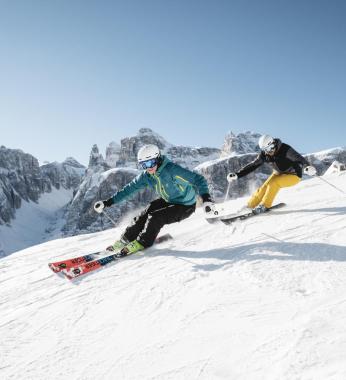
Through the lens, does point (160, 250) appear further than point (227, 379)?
Yes

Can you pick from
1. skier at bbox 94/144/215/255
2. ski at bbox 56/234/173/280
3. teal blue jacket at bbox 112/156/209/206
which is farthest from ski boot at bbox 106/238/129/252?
teal blue jacket at bbox 112/156/209/206

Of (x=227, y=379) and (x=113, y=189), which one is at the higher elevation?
(x=227, y=379)

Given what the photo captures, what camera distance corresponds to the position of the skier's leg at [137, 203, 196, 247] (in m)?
7.03

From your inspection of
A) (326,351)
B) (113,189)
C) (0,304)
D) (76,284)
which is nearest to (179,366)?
(326,351)

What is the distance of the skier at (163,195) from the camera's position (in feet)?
23.3

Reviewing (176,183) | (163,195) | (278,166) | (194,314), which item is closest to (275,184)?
(278,166)

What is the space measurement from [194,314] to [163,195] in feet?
12.2

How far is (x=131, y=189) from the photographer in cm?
800

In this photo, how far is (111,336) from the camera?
3.88 meters

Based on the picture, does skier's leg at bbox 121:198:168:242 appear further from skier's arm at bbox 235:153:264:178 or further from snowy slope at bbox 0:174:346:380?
skier's arm at bbox 235:153:264:178

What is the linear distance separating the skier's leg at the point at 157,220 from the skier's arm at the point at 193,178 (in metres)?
0.51

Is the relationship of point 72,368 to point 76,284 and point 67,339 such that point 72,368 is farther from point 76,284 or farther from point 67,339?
point 76,284

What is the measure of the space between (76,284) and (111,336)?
1.87 meters

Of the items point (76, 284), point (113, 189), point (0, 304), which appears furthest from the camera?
point (113, 189)
